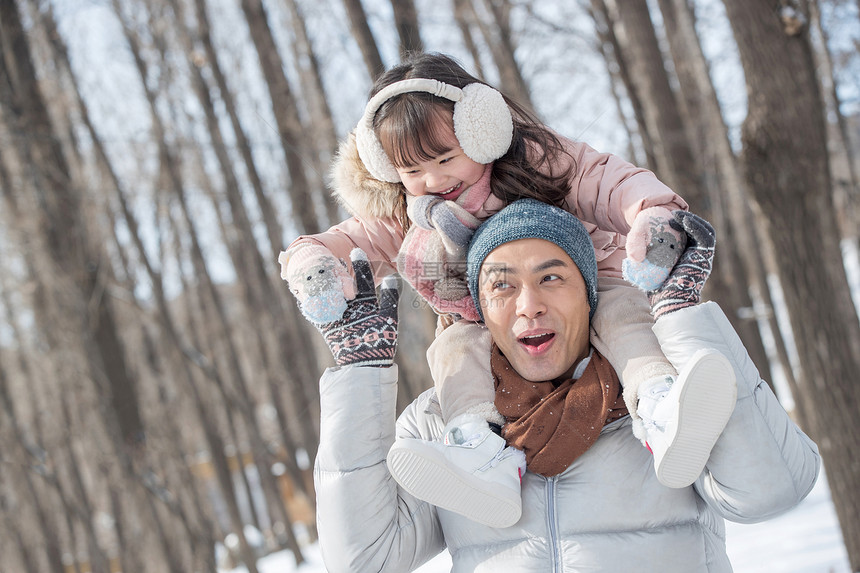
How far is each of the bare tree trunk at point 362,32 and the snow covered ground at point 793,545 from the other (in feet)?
14.0

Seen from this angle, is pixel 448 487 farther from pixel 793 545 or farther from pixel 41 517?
pixel 41 517

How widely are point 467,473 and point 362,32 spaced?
438 cm

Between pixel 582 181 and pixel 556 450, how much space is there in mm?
780

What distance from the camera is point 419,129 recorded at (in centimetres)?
216

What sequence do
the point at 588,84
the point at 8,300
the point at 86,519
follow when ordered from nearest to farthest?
the point at 86,519
the point at 588,84
the point at 8,300

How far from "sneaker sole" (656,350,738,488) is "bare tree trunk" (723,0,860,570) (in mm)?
3343

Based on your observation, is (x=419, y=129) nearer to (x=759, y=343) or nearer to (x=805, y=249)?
(x=805, y=249)

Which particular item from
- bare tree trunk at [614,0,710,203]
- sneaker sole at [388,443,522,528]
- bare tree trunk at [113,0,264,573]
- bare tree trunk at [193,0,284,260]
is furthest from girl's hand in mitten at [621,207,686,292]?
bare tree trunk at [113,0,264,573]

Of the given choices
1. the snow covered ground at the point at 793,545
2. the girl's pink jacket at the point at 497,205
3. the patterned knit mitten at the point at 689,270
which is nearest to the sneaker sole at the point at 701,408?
the patterned knit mitten at the point at 689,270

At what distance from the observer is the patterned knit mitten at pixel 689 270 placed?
6.08 feet

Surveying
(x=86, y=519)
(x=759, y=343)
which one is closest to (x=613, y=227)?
(x=759, y=343)

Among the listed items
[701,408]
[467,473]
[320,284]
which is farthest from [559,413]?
[320,284]

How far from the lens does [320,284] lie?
202 cm

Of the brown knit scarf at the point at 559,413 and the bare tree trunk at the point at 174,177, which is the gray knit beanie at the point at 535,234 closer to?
the brown knit scarf at the point at 559,413
